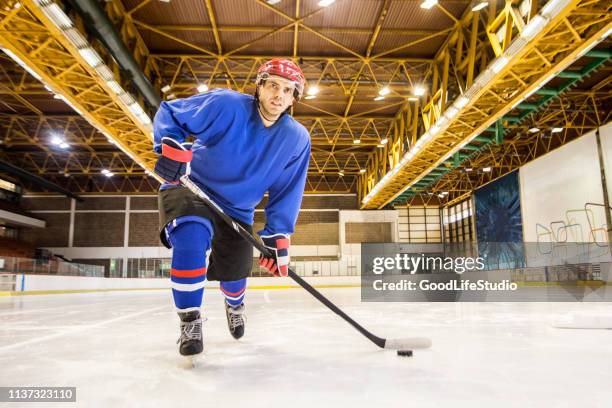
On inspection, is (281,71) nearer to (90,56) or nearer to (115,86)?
(90,56)

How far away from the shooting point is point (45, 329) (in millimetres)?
3721

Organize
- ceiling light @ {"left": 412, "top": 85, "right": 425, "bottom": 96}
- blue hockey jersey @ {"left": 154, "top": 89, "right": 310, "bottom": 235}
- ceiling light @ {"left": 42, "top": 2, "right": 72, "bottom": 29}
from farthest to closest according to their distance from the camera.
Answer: ceiling light @ {"left": 412, "top": 85, "right": 425, "bottom": 96}
ceiling light @ {"left": 42, "top": 2, "right": 72, "bottom": 29}
blue hockey jersey @ {"left": 154, "top": 89, "right": 310, "bottom": 235}

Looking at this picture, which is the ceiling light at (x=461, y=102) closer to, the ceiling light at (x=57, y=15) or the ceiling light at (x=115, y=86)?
the ceiling light at (x=115, y=86)

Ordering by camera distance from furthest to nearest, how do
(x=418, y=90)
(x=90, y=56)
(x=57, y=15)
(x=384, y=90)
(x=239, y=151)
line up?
(x=418, y=90), (x=384, y=90), (x=90, y=56), (x=57, y=15), (x=239, y=151)

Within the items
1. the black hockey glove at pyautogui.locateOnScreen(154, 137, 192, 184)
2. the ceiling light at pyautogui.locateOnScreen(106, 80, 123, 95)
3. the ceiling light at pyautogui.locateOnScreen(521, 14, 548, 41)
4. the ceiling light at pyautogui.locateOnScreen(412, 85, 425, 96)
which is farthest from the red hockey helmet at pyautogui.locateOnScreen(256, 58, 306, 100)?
the ceiling light at pyautogui.locateOnScreen(412, 85, 425, 96)

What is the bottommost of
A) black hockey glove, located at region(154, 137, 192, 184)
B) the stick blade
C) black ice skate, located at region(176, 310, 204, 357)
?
the stick blade

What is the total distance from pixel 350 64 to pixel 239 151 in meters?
11.6

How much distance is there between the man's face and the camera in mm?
2605

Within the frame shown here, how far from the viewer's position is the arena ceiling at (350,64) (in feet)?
27.9

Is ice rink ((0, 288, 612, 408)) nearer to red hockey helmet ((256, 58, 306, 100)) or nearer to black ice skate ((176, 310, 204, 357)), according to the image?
black ice skate ((176, 310, 204, 357))

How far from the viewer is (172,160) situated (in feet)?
7.55

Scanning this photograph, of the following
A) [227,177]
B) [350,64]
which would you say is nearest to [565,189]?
[350,64]

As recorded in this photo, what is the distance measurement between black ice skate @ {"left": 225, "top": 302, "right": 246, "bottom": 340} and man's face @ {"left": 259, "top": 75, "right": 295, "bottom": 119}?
1418 millimetres

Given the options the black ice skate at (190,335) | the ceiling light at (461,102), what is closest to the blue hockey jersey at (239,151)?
the black ice skate at (190,335)
